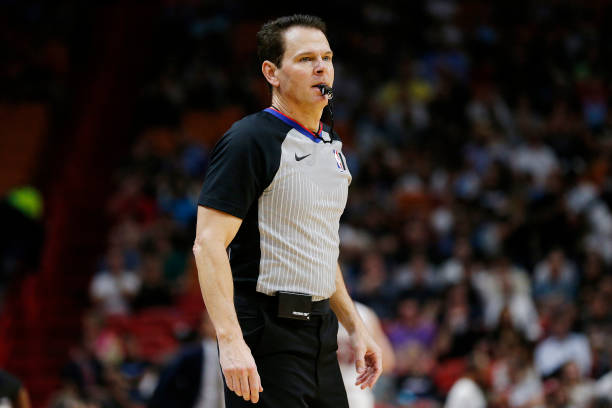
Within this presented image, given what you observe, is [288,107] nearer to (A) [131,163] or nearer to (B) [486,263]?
(B) [486,263]

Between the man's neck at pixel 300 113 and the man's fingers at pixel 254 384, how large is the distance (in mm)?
938

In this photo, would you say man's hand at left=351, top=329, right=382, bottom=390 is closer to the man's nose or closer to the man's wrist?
the man's wrist

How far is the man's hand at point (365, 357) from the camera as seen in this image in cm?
341

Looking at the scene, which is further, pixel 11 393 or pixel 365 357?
pixel 11 393

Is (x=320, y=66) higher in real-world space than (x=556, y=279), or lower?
higher

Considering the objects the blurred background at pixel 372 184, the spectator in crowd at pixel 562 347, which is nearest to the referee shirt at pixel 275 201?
the blurred background at pixel 372 184

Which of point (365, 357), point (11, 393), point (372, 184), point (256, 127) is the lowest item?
point (11, 393)

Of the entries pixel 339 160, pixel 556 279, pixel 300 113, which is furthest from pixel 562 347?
pixel 300 113

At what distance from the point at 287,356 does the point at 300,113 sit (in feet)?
2.84

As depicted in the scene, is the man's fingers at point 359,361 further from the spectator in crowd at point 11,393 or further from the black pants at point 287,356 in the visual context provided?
the spectator in crowd at point 11,393

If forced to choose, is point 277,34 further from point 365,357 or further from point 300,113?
point 365,357

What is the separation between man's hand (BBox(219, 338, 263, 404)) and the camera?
109 inches

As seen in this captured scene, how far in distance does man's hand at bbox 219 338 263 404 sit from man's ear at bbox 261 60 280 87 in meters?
0.97

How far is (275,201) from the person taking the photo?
3.06 m
